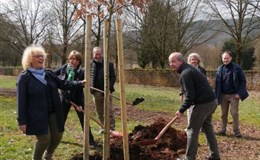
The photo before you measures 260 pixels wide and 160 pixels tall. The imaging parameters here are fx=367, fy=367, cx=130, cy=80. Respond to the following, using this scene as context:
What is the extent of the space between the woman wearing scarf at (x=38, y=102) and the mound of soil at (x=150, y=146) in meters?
1.29

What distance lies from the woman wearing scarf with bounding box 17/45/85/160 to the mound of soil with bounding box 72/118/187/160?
1.29 metres

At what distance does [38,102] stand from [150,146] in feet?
8.82

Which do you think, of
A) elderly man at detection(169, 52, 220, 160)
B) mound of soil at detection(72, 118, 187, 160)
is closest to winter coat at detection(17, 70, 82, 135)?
mound of soil at detection(72, 118, 187, 160)

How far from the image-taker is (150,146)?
22.7 ft

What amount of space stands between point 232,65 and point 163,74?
84.1 feet

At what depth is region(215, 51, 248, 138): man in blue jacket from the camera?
8523mm

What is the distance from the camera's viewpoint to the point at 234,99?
28.3ft

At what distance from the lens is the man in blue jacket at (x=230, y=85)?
852cm

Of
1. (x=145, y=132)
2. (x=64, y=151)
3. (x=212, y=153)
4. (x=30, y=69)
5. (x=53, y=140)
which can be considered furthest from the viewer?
(x=145, y=132)

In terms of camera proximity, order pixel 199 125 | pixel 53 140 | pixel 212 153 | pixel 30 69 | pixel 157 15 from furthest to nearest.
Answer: pixel 157 15 < pixel 212 153 < pixel 199 125 < pixel 53 140 < pixel 30 69

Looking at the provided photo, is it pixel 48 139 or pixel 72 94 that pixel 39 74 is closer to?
pixel 48 139

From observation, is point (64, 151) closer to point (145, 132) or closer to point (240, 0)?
point (145, 132)

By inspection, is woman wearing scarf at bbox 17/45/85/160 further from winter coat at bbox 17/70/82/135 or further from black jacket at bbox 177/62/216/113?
black jacket at bbox 177/62/216/113

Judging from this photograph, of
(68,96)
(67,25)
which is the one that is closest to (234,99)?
(68,96)
